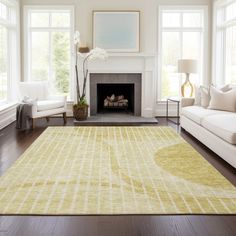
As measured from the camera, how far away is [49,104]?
7441 mm

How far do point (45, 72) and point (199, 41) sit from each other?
3542 millimetres

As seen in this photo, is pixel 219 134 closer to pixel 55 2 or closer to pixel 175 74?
pixel 175 74

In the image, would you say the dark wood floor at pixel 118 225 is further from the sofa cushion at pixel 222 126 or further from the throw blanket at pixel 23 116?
the throw blanket at pixel 23 116

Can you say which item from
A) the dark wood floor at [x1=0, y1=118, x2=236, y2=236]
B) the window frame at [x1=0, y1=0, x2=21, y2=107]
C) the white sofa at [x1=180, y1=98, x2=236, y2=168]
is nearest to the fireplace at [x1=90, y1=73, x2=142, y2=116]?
the window frame at [x1=0, y1=0, x2=21, y2=107]

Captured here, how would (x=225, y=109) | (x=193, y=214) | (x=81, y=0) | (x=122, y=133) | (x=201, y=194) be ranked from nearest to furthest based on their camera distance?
(x=193, y=214)
(x=201, y=194)
(x=225, y=109)
(x=122, y=133)
(x=81, y=0)

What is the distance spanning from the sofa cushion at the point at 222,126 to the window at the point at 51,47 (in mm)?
4255

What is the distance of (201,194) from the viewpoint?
10.6 ft

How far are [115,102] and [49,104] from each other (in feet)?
6.84

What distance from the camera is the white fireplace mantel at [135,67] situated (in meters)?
8.52

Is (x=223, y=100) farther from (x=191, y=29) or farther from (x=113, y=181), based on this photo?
(x=191, y=29)

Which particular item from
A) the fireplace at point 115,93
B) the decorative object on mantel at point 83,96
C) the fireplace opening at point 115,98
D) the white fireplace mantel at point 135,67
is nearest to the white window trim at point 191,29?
the white fireplace mantel at point 135,67

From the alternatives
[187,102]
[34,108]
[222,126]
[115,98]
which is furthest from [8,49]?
[222,126]

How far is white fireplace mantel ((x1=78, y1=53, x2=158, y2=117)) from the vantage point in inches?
335

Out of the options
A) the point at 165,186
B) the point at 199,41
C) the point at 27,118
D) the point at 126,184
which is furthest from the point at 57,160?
the point at 199,41
